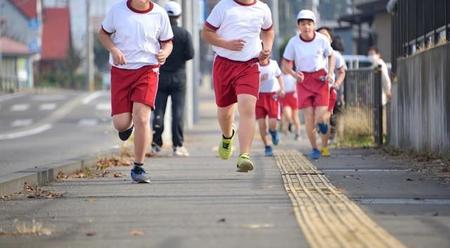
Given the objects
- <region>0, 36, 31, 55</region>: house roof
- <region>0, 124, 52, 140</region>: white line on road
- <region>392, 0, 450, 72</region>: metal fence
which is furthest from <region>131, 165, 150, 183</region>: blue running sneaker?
<region>0, 36, 31, 55</region>: house roof

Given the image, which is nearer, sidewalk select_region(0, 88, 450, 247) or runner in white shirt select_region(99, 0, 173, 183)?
sidewalk select_region(0, 88, 450, 247)

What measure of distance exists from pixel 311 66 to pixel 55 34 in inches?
3777

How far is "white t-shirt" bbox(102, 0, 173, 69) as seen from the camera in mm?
9352

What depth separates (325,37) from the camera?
13281mm

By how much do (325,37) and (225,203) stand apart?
6185 mm

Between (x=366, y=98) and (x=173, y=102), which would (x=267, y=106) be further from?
(x=366, y=98)

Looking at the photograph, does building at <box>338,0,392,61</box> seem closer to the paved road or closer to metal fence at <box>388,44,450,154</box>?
the paved road

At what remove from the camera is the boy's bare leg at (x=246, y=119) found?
9.44 m

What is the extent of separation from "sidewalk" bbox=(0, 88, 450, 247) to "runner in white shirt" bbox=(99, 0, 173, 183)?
1.72 ft

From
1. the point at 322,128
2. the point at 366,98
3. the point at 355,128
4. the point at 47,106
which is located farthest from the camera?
the point at 47,106

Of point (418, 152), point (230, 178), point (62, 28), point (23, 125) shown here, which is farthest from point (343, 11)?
point (62, 28)

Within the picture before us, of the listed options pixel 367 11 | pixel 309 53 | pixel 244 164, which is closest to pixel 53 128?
pixel 367 11

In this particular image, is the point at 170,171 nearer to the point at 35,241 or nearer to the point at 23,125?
the point at 35,241

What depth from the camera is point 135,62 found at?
9336 millimetres
